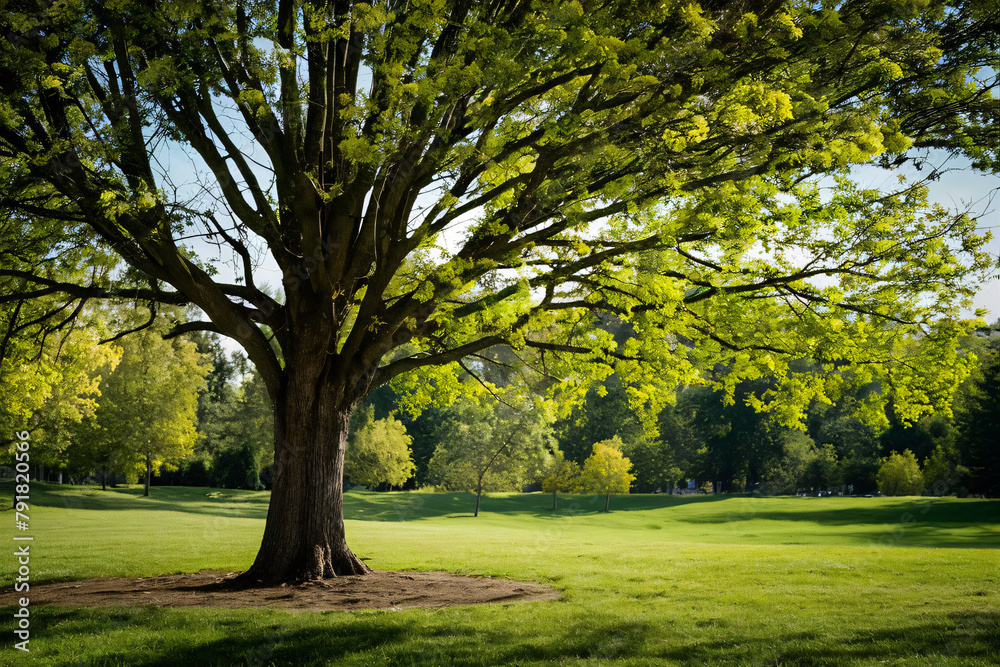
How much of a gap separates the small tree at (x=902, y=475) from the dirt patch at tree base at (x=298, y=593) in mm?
40914

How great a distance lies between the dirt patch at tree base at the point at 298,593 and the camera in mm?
7977

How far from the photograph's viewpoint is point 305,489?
9328mm

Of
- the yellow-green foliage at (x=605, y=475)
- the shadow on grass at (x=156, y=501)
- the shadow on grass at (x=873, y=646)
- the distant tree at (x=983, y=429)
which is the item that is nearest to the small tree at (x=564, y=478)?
the yellow-green foliage at (x=605, y=475)

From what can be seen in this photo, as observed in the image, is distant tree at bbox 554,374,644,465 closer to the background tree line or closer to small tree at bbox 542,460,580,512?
the background tree line

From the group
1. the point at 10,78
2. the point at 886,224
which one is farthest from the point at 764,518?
the point at 10,78

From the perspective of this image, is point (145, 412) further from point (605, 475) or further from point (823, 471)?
point (823, 471)

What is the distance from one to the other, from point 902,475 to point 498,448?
26.7 metres

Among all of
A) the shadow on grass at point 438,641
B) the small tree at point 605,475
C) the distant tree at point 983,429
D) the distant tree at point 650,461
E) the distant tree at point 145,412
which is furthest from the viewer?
the distant tree at point 650,461

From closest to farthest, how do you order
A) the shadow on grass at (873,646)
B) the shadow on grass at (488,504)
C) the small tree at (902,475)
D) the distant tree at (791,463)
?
the shadow on grass at (873,646), the shadow on grass at (488,504), the small tree at (902,475), the distant tree at (791,463)

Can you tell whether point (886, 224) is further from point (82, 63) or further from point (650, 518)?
point (650, 518)

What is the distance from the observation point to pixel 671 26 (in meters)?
6.23

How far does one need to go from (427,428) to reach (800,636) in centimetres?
5624

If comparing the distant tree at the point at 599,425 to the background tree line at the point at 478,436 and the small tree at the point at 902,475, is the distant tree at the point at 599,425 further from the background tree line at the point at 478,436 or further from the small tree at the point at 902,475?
the small tree at the point at 902,475

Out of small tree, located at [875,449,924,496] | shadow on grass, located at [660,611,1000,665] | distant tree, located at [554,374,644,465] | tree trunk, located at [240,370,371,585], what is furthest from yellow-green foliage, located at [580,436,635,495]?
shadow on grass, located at [660,611,1000,665]
